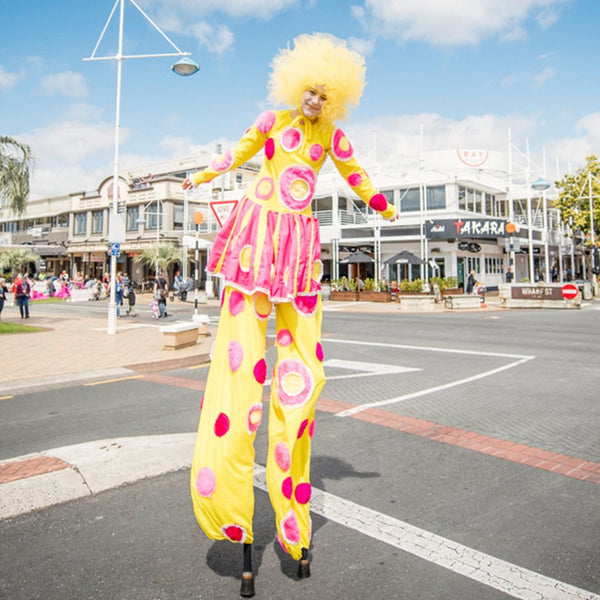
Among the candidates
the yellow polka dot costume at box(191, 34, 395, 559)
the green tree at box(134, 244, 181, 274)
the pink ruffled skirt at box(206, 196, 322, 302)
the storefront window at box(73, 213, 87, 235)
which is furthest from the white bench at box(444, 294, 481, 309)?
the storefront window at box(73, 213, 87, 235)

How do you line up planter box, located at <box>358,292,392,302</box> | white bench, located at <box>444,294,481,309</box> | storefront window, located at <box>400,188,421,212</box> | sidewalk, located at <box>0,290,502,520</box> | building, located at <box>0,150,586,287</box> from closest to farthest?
sidewalk, located at <box>0,290,502,520</box>
white bench, located at <box>444,294,481,309</box>
planter box, located at <box>358,292,392,302</box>
building, located at <box>0,150,586,287</box>
storefront window, located at <box>400,188,421,212</box>

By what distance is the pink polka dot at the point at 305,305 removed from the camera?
254 cm

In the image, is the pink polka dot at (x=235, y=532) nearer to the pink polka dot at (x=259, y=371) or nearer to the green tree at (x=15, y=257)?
the pink polka dot at (x=259, y=371)

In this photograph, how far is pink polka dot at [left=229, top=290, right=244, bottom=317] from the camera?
2.44 m

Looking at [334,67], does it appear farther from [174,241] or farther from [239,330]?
[174,241]

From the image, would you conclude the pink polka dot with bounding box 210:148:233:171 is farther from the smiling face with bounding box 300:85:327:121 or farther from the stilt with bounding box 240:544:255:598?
the stilt with bounding box 240:544:255:598

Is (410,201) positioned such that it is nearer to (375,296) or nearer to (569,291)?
(375,296)

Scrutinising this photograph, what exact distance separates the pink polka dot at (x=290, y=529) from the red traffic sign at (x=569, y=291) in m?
23.7

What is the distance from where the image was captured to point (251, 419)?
2.41 m

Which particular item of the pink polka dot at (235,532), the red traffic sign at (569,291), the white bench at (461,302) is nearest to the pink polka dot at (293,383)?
the pink polka dot at (235,532)

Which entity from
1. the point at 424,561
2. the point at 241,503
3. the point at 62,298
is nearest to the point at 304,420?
the point at 241,503

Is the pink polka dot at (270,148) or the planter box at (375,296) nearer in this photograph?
the pink polka dot at (270,148)

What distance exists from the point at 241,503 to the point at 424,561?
0.99 metres

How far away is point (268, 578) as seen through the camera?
2418 mm
